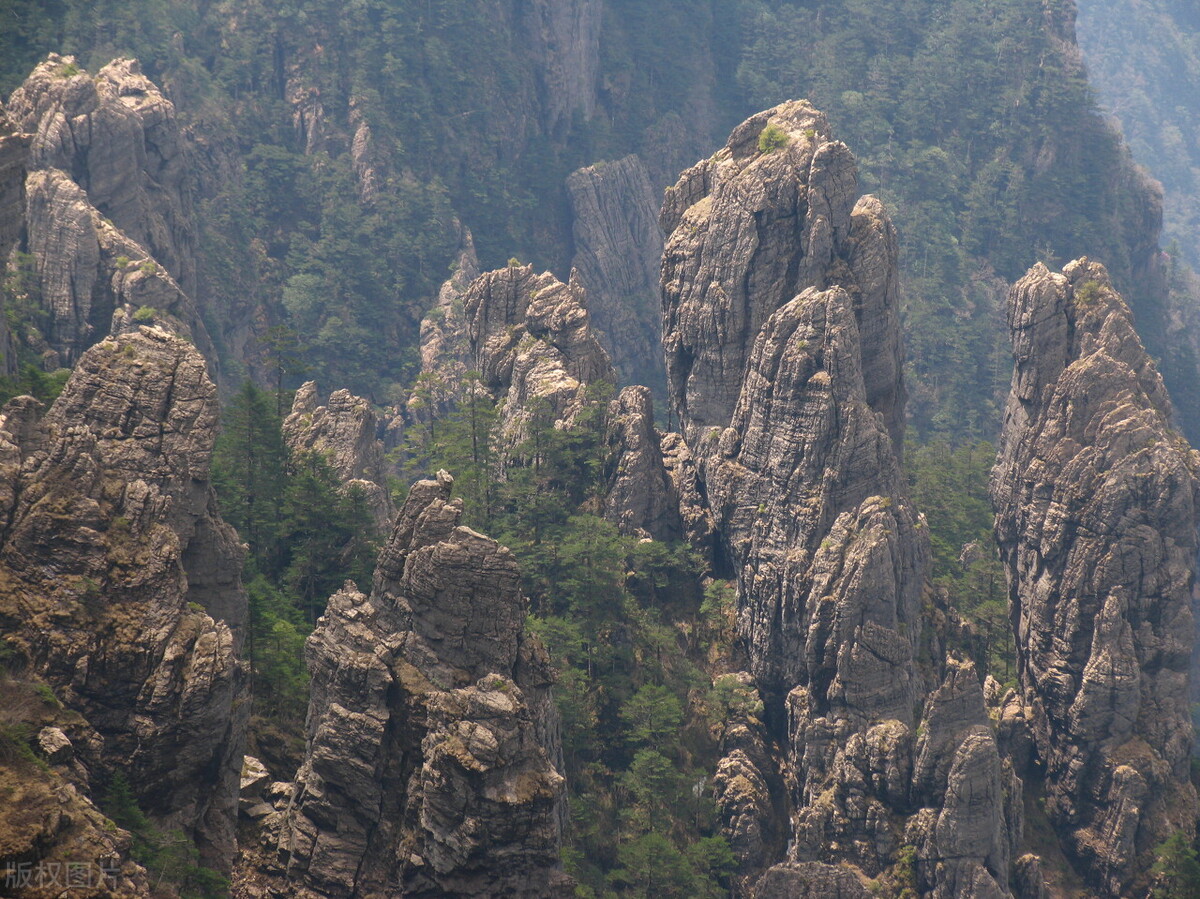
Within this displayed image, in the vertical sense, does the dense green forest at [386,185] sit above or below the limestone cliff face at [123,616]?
above

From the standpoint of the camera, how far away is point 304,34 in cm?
17662

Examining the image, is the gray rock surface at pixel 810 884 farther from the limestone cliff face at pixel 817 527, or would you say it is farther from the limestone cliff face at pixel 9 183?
the limestone cliff face at pixel 9 183

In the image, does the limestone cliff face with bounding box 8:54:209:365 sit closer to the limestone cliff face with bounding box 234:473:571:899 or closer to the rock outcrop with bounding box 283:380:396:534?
the rock outcrop with bounding box 283:380:396:534

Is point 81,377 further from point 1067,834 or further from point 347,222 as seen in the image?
point 347,222

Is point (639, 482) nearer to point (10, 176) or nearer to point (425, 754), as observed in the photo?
point (10, 176)

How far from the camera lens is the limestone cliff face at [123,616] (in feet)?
143

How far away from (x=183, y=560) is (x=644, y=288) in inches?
5297

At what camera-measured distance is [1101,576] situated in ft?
282

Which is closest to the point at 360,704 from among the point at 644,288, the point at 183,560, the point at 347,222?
the point at 183,560

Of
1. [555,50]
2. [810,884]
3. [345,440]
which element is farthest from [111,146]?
[555,50]

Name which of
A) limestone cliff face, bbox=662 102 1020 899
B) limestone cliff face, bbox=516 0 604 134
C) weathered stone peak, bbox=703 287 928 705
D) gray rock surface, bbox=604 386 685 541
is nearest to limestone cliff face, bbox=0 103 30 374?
gray rock surface, bbox=604 386 685 541

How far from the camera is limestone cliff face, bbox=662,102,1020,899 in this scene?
74.8 meters

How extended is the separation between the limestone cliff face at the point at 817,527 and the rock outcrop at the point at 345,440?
2000 centimetres

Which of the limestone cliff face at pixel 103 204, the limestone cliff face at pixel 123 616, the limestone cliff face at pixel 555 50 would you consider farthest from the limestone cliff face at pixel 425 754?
the limestone cliff face at pixel 555 50
